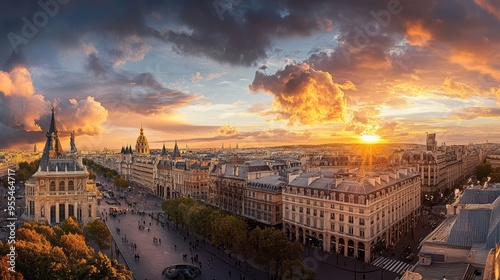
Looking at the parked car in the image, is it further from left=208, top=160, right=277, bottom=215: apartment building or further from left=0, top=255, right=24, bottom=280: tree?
left=0, top=255, right=24, bottom=280: tree

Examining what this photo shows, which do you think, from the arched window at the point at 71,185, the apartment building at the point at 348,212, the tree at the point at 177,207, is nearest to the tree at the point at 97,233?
the tree at the point at 177,207

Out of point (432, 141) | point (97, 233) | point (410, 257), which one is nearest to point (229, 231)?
point (97, 233)

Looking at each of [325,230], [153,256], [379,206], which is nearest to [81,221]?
[153,256]

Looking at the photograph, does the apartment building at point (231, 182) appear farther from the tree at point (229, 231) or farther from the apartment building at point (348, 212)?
the tree at point (229, 231)

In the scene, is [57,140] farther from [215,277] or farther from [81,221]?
[215,277]

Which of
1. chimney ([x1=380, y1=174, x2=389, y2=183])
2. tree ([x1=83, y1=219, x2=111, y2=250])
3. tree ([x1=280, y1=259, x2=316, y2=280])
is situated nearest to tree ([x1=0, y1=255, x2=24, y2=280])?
tree ([x1=83, y1=219, x2=111, y2=250])

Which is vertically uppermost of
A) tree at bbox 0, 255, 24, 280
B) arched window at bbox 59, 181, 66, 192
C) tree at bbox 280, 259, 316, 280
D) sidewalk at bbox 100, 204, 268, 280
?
arched window at bbox 59, 181, 66, 192
